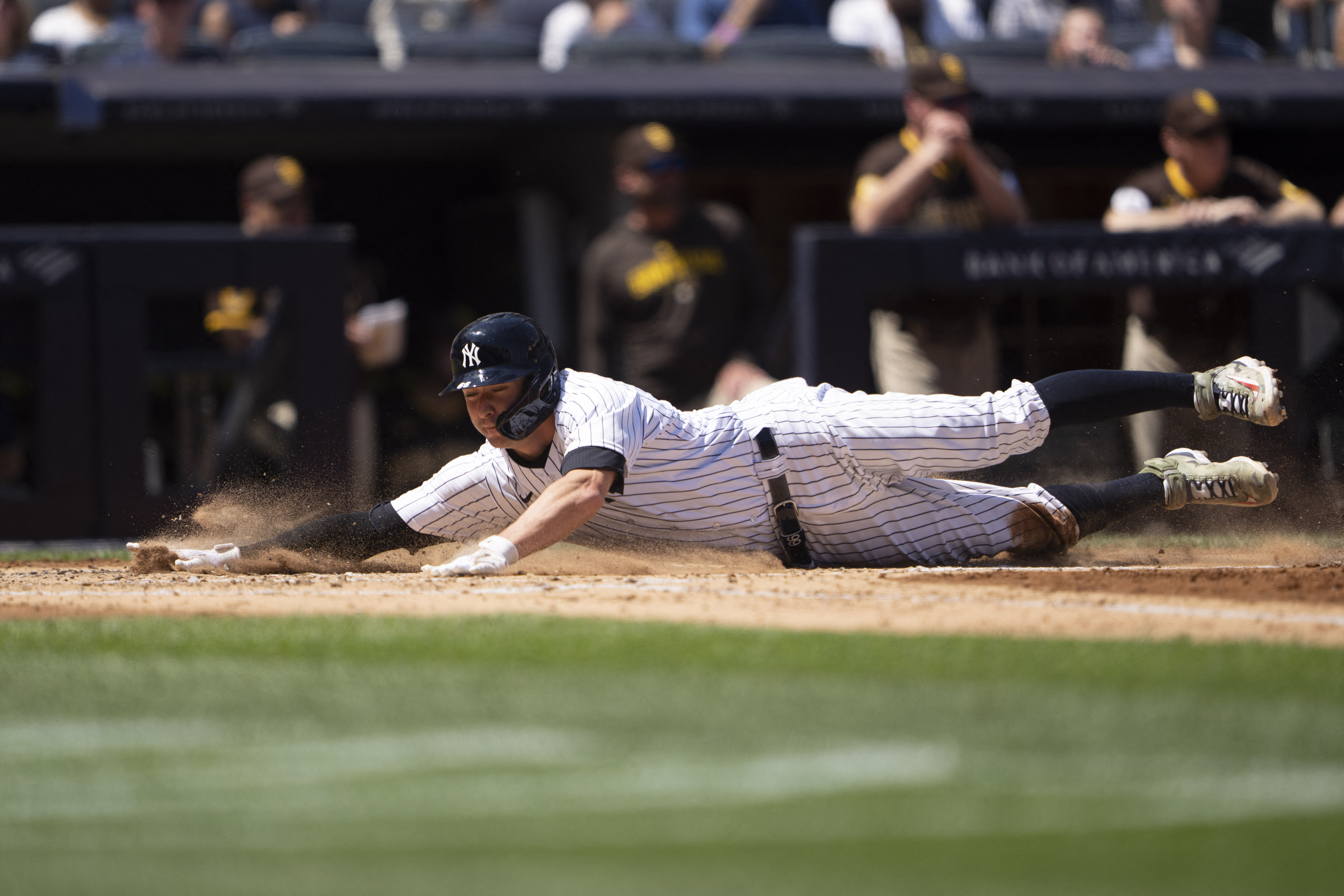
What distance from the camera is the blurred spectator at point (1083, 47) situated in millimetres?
9867

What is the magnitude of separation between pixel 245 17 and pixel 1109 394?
22.4 feet

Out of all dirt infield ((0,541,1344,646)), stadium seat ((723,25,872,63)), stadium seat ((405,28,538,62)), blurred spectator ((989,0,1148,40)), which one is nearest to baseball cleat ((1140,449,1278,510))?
dirt infield ((0,541,1344,646))

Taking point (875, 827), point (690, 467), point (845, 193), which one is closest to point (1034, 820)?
point (875, 827)

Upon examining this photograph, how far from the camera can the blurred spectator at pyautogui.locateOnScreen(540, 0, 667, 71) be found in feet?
33.2

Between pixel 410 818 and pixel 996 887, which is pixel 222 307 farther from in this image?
pixel 996 887

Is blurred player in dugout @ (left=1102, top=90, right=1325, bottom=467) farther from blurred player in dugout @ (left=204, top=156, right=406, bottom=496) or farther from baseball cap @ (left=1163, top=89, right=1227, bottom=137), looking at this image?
blurred player in dugout @ (left=204, top=156, right=406, bottom=496)

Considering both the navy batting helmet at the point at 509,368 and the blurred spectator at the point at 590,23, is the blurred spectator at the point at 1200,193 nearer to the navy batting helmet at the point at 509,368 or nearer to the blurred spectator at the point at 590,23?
the blurred spectator at the point at 590,23

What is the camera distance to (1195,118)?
7379 mm

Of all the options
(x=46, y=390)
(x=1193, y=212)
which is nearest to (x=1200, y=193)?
(x=1193, y=212)

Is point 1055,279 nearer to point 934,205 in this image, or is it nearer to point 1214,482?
point 934,205

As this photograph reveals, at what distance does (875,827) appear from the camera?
2.59 m

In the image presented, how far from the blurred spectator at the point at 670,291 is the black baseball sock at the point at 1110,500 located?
7.69 feet

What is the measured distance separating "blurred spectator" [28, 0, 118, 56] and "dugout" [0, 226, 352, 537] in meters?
2.13

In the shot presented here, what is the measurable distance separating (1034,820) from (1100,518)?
343cm
